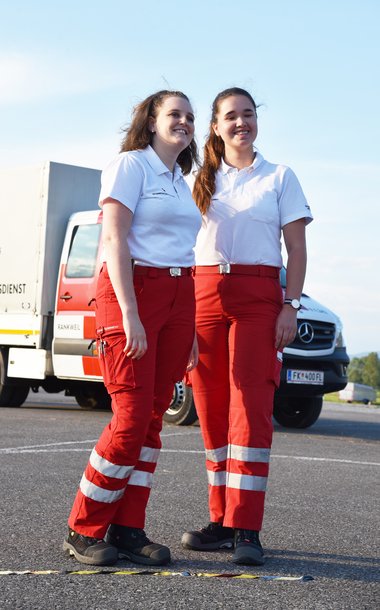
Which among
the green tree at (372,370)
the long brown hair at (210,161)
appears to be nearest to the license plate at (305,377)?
the long brown hair at (210,161)

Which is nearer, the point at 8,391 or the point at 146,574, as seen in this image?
the point at 146,574

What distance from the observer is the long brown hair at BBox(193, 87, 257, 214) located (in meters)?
5.24

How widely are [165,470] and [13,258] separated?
7.04 meters

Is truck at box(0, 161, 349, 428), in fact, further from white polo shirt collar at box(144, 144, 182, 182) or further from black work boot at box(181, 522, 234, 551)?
white polo shirt collar at box(144, 144, 182, 182)

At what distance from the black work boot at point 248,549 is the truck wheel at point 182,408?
738 centimetres

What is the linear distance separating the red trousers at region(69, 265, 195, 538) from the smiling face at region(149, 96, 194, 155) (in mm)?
569

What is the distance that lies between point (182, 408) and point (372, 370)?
136058 mm

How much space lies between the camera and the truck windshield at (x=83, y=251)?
13.3 metres

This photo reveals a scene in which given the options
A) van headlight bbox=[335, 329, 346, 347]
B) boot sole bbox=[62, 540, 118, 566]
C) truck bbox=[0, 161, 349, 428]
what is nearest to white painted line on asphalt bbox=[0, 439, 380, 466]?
truck bbox=[0, 161, 349, 428]

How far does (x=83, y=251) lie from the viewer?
13.5 meters

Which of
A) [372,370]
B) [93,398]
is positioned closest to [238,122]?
[93,398]

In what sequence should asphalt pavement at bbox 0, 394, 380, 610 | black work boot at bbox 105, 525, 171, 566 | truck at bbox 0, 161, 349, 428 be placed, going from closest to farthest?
asphalt pavement at bbox 0, 394, 380, 610 < black work boot at bbox 105, 525, 171, 566 < truck at bbox 0, 161, 349, 428

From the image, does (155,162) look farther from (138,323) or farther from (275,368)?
(275,368)

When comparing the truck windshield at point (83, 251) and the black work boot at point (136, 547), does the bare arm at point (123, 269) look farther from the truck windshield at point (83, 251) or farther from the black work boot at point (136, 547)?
the truck windshield at point (83, 251)
